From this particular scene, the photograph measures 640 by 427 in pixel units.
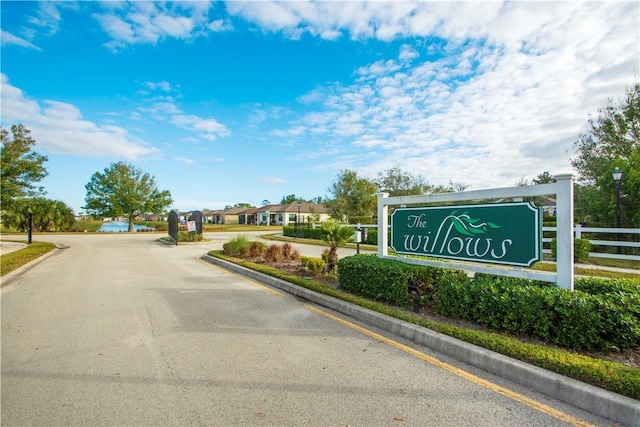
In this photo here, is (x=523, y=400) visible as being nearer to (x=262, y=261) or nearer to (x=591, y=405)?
(x=591, y=405)

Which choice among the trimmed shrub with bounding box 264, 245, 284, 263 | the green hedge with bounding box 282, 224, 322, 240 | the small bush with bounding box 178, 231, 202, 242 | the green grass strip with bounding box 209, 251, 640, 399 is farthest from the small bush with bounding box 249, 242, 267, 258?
the small bush with bounding box 178, 231, 202, 242

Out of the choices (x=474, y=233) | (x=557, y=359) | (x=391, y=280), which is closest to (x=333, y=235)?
(x=391, y=280)

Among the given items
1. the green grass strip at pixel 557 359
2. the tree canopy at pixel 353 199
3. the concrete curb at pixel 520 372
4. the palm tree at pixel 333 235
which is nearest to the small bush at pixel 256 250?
the palm tree at pixel 333 235

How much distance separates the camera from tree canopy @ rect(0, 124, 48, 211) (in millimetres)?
17266

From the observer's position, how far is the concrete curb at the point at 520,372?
8.67ft

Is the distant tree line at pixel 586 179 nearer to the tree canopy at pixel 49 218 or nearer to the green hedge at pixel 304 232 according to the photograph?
the green hedge at pixel 304 232

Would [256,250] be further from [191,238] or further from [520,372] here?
[191,238]

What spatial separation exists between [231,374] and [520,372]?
2.84 meters

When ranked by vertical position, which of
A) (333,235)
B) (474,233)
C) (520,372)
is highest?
(474,233)

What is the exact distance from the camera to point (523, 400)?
293cm

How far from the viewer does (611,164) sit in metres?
14.1

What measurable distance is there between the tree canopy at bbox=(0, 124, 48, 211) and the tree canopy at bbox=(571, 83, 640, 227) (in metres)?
27.7

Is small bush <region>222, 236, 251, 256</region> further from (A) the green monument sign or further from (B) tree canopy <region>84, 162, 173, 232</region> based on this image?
(B) tree canopy <region>84, 162, 173, 232</region>

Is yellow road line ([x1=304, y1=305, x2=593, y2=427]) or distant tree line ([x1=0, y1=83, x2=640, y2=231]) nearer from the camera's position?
yellow road line ([x1=304, y1=305, x2=593, y2=427])
